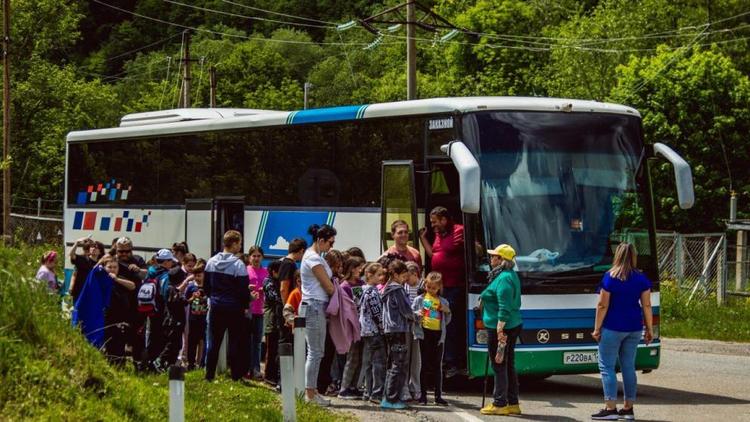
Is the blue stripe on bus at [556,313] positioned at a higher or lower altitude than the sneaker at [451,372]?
higher

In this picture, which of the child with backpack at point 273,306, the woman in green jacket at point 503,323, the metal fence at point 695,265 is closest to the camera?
the woman in green jacket at point 503,323

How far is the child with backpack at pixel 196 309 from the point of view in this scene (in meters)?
16.7

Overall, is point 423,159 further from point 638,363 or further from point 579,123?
point 638,363

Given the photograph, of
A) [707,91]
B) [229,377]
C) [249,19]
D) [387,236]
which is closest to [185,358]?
[229,377]

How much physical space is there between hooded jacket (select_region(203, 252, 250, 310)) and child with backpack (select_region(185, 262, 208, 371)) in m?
1.32

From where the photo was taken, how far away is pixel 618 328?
1323cm

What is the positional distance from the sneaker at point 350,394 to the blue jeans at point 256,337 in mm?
2112

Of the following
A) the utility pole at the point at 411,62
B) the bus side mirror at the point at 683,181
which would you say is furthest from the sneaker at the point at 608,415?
the utility pole at the point at 411,62

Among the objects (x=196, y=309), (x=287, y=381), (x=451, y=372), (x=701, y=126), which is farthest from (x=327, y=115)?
(x=701, y=126)

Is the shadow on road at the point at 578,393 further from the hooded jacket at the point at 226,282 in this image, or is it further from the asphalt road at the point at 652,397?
the hooded jacket at the point at 226,282

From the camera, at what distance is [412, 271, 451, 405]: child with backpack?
14.7 m

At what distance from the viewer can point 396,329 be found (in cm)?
1443

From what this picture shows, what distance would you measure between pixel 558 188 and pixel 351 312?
9.47 ft

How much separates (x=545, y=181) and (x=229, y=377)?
436 centimetres
